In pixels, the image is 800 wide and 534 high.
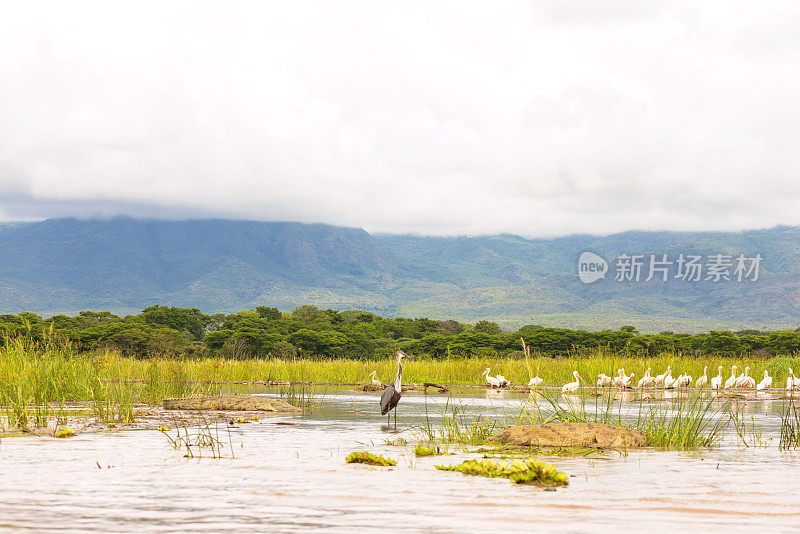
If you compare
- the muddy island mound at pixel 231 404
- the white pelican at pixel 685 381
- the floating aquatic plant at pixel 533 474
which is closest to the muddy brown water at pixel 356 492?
the floating aquatic plant at pixel 533 474

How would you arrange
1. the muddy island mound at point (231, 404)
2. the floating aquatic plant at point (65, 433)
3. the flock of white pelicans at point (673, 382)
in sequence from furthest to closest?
the flock of white pelicans at point (673, 382) → the muddy island mound at point (231, 404) → the floating aquatic plant at point (65, 433)

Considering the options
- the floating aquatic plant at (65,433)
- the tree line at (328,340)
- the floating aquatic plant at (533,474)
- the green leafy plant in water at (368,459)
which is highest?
the floating aquatic plant at (533,474)

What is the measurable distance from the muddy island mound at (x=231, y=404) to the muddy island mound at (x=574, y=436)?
8.71m

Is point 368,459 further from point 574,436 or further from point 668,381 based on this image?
point 668,381

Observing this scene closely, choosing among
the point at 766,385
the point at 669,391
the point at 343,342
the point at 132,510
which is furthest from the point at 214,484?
the point at 343,342

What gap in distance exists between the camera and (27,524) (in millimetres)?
6656

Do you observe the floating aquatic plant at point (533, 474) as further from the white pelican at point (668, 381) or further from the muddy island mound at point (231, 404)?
the white pelican at point (668, 381)

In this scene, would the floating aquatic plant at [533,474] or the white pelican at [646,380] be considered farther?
the white pelican at [646,380]

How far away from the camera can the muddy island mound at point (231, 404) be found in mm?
19797

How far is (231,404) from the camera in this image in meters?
20.0

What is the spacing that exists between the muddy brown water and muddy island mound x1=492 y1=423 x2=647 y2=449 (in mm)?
331

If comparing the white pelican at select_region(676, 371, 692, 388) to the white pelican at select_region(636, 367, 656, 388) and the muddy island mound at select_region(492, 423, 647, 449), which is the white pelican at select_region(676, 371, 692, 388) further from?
the muddy island mound at select_region(492, 423, 647, 449)

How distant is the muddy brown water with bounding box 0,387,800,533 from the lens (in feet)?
22.6

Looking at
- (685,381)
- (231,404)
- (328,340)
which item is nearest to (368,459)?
(231,404)
